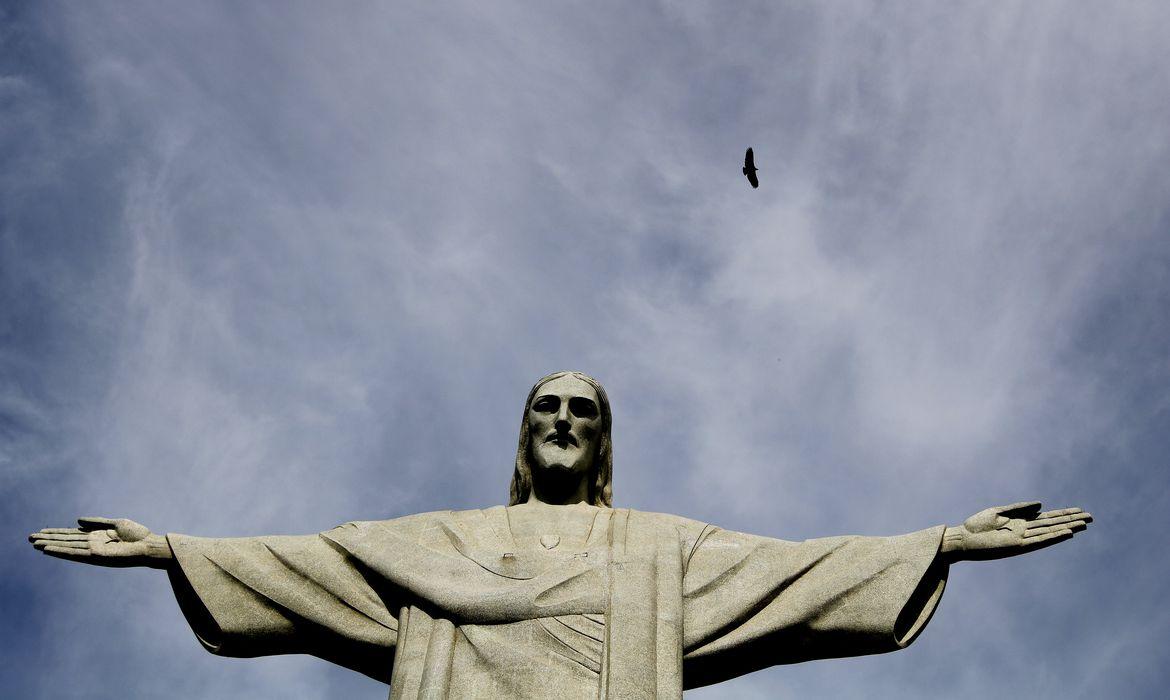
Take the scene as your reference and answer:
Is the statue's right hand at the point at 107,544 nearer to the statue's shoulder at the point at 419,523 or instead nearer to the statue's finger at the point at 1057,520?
the statue's shoulder at the point at 419,523

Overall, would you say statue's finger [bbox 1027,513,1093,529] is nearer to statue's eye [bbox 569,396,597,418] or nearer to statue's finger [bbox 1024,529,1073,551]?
statue's finger [bbox 1024,529,1073,551]

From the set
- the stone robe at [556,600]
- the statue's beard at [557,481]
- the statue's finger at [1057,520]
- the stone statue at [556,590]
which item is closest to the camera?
the stone robe at [556,600]

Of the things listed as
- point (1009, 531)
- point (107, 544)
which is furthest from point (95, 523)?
point (1009, 531)

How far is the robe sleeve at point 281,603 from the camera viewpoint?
618 inches

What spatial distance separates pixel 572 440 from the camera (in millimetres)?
18078

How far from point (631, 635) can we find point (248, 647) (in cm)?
427

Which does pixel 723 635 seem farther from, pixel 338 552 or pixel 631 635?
pixel 338 552

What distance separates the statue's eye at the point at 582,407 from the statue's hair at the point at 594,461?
9.1 inches

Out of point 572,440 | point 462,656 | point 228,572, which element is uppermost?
point 572,440

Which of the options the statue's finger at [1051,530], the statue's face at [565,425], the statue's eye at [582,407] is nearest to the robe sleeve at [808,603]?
the statue's finger at [1051,530]

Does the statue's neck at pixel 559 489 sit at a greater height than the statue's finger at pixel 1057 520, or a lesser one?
greater

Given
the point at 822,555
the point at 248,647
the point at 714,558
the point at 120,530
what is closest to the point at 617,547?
the point at 714,558

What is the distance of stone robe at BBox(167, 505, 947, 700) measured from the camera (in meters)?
14.5

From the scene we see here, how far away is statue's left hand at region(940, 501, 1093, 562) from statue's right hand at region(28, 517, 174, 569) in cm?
835
